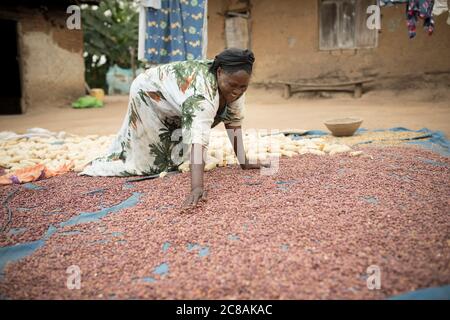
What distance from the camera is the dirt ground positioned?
18.8 feet

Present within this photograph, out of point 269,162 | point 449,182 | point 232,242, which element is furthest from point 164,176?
point 449,182

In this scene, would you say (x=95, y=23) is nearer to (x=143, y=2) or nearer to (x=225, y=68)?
(x=143, y=2)

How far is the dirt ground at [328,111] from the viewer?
18.8ft

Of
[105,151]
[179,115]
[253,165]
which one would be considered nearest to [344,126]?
[253,165]

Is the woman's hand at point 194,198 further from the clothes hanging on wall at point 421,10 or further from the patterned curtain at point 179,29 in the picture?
the clothes hanging on wall at point 421,10

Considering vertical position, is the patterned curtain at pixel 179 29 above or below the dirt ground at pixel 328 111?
above

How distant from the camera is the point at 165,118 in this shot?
2.66 metres

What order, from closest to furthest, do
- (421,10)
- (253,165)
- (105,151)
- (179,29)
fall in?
(253,165)
(105,151)
(179,29)
(421,10)

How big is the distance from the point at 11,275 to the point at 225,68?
4.91 feet

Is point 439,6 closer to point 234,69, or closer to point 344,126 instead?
point 344,126

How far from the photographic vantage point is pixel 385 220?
5.67 ft

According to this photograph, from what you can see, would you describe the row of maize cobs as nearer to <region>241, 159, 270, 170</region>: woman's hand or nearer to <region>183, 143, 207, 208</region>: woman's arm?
<region>241, 159, 270, 170</region>: woman's hand

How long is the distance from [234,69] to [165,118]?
76 cm

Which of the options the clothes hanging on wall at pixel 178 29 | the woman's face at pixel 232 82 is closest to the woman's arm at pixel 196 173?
the woman's face at pixel 232 82
